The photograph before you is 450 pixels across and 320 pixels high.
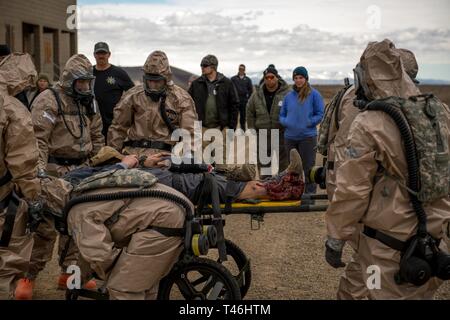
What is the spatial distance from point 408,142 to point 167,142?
319 centimetres

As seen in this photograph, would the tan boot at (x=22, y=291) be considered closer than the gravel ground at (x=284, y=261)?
Yes

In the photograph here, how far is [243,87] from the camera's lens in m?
16.2

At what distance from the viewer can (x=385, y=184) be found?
3.93 metres

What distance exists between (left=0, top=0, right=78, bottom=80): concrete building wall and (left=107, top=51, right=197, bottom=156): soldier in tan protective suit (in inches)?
524

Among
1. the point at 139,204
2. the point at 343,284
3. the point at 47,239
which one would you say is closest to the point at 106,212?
the point at 139,204

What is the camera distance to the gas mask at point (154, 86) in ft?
21.0

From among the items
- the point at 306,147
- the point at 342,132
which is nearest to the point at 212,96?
the point at 306,147

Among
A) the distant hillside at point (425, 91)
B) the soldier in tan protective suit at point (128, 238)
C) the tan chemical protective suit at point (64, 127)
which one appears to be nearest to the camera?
the soldier in tan protective suit at point (128, 238)

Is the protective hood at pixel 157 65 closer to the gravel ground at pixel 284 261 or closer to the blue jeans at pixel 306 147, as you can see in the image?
the gravel ground at pixel 284 261

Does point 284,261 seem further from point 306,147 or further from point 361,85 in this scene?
point 361,85

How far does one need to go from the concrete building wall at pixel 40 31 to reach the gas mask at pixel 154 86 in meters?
13.4

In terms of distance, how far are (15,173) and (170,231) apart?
1170mm

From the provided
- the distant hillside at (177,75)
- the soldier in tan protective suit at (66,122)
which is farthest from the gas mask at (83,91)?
the distant hillside at (177,75)
